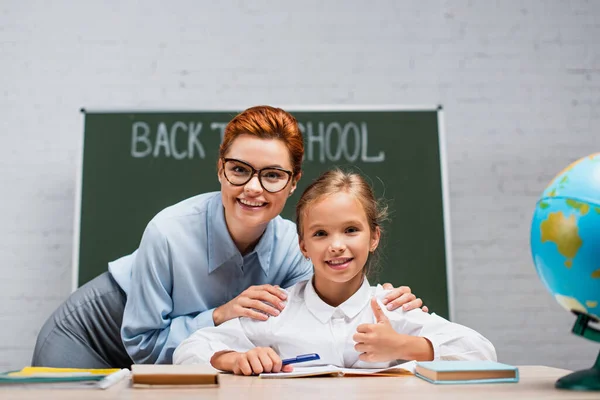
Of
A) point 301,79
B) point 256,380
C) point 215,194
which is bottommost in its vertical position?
point 256,380

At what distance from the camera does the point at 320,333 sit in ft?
4.36

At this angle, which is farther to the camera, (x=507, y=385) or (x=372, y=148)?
(x=372, y=148)

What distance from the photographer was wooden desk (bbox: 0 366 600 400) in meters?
0.77

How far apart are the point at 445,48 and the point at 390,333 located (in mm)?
2330

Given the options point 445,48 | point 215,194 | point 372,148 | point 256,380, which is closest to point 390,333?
point 256,380

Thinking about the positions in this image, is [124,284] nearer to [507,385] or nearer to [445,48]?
[507,385]

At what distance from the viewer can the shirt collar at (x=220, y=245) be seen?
1771 mm

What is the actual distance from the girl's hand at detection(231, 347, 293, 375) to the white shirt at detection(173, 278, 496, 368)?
152 mm

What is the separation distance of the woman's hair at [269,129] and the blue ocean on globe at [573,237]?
0.93 m

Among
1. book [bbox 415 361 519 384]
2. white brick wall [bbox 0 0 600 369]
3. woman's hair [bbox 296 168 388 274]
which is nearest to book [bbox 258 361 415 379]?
book [bbox 415 361 519 384]

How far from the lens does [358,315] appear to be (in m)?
1.39

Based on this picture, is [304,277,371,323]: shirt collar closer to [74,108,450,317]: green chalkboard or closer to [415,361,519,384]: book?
[415,361,519,384]: book

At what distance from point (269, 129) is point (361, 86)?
158 centimetres

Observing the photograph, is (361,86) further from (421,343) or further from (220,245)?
(421,343)
